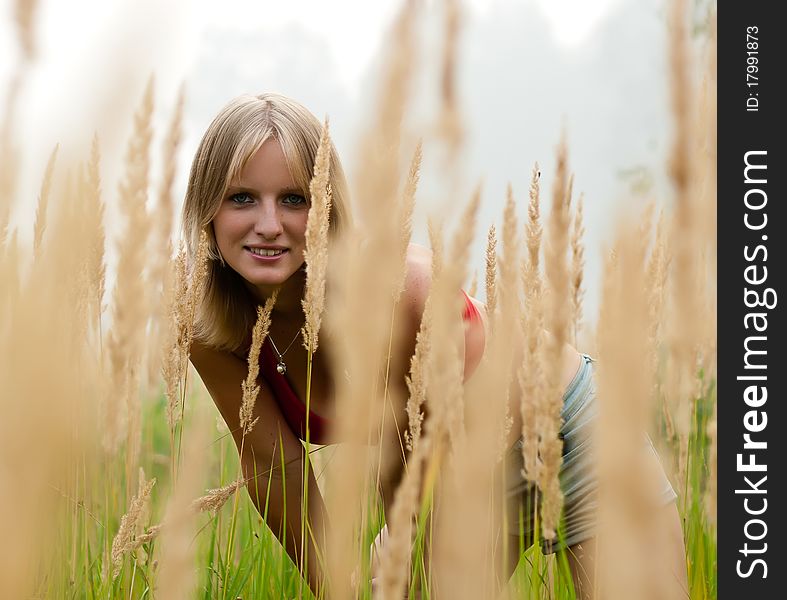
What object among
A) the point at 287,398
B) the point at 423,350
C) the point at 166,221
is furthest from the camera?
the point at 287,398

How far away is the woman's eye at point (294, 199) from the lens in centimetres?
189

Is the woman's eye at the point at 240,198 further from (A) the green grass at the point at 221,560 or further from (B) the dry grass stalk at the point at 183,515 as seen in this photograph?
(B) the dry grass stalk at the point at 183,515

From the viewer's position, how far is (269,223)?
175 centimetres

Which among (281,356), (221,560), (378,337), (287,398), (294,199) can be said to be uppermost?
(294,199)

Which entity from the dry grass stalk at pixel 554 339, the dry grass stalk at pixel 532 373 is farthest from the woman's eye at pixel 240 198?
the dry grass stalk at pixel 554 339

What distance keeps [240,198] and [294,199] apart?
17 centimetres

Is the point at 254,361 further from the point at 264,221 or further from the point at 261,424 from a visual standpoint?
the point at 261,424

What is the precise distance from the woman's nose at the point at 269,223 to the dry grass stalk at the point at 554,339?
1.07 metres

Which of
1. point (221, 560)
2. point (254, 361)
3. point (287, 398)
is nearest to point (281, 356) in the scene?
A: point (287, 398)

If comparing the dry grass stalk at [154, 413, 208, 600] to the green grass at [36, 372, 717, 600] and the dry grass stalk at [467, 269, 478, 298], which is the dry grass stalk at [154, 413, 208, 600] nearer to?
the green grass at [36, 372, 717, 600]

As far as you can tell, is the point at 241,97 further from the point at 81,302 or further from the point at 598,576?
the point at 598,576

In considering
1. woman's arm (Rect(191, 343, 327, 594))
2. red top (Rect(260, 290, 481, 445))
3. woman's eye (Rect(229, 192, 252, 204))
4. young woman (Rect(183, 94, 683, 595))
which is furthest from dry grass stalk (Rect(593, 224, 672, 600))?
woman's arm (Rect(191, 343, 327, 594))
